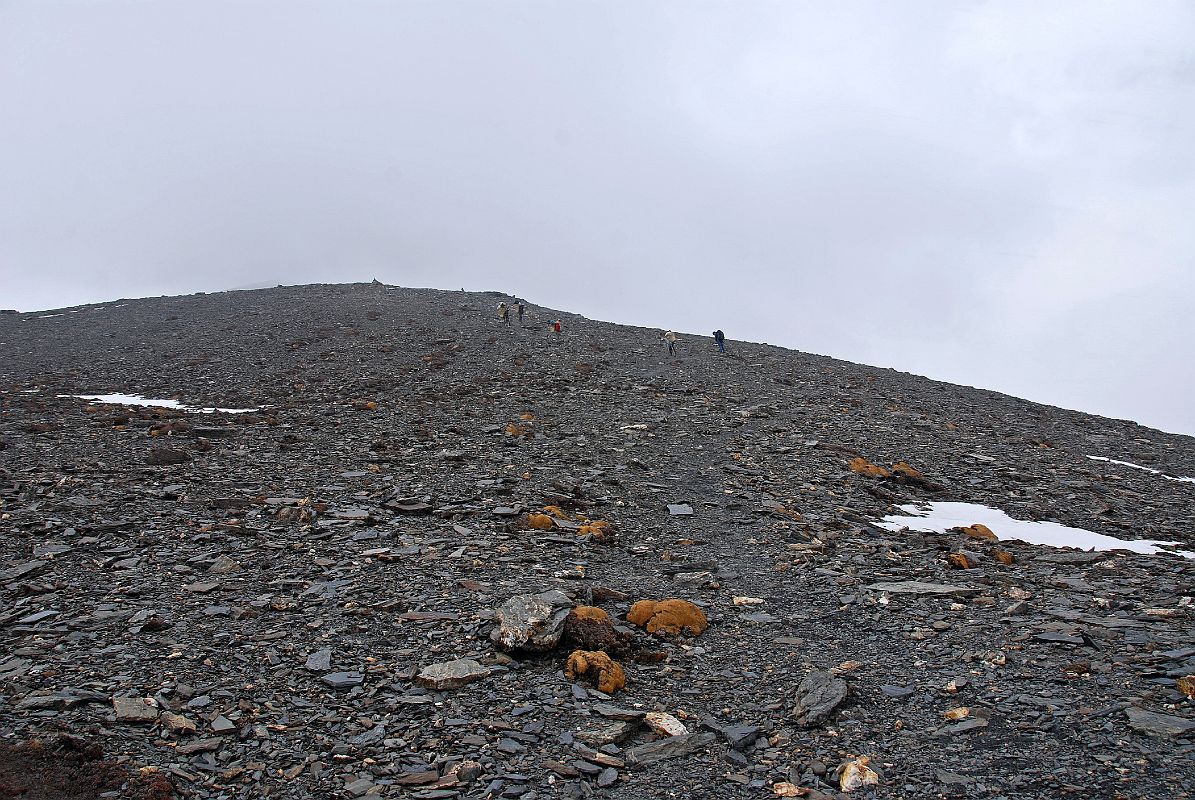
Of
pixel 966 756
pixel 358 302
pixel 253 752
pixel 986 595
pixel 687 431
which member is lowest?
pixel 253 752

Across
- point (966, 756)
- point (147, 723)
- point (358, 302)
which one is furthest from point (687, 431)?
point (358, 302)

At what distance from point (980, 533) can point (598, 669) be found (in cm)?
1057

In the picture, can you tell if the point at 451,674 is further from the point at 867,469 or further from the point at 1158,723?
the point at 867,469

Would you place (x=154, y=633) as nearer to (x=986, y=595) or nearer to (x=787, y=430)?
(x=986, y=595)

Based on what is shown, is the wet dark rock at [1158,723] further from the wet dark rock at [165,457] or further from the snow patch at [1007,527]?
the wet dark rock at [165,457]

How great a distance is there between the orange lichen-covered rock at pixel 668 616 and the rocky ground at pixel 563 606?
0.61 feet

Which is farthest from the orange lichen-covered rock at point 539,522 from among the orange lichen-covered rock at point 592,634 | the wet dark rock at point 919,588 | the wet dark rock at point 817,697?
the wet dark rock at point 817,697

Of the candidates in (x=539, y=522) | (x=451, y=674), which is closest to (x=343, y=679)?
(x=451, y=674)

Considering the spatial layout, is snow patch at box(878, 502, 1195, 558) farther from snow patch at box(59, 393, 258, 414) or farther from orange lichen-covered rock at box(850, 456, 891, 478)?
snow patch at box(59, 393, 258, 414)

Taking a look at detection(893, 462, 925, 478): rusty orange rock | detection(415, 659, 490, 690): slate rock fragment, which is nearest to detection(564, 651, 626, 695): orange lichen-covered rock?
detection(415, 659, 490, 690): slate rock fragment

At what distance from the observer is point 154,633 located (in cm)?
804

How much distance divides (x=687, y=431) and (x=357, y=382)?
14493 millimetres

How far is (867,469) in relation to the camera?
723 inches

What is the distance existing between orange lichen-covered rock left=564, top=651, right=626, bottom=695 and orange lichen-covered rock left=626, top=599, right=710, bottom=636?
130 cm
